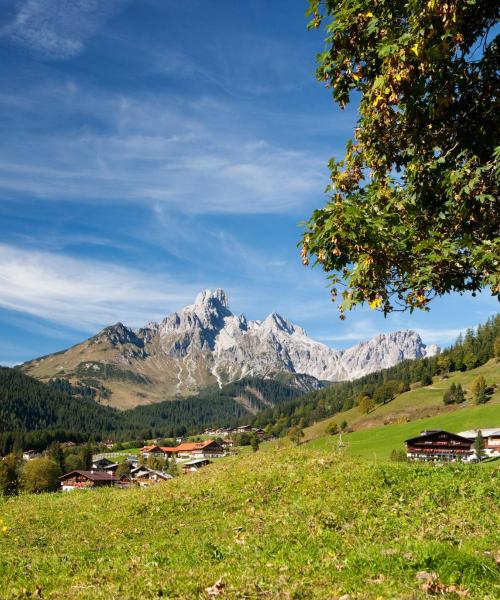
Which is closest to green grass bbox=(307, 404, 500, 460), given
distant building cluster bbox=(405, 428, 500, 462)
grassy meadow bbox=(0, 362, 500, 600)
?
distant building cluster bbox=(405, 428, 500, 462)

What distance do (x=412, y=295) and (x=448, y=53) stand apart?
504 centimetres

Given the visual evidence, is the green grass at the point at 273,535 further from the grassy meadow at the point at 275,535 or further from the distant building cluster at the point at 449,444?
the distant building cluster at the point at 449,444

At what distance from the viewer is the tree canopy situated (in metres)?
9.56

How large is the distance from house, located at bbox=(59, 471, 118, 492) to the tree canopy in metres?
44.3

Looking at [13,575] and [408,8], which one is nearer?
[408,8]

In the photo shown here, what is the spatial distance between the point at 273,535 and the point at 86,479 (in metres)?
74.8

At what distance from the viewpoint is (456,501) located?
50.7 ft

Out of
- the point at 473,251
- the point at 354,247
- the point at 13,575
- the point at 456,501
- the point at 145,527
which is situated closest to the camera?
the point at 473,251

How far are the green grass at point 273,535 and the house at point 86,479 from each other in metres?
30.5

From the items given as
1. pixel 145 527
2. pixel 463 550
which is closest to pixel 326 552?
pixel 463 550

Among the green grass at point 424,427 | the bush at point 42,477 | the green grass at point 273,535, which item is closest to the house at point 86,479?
the bush at point 42,477

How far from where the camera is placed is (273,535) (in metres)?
13.2

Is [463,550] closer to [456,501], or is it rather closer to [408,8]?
[456,501]

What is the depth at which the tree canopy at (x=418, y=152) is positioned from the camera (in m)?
9.56
